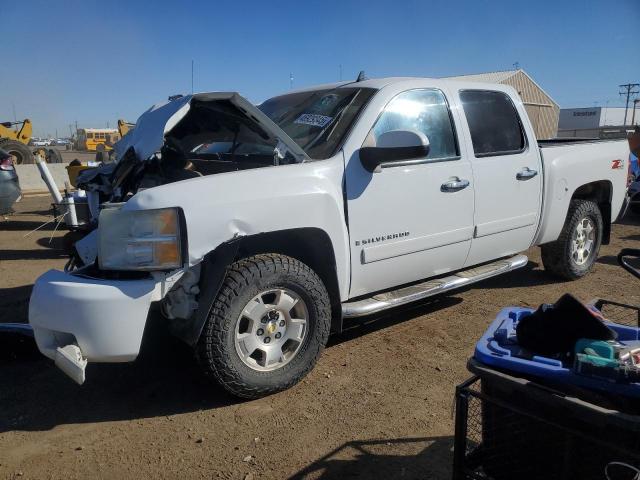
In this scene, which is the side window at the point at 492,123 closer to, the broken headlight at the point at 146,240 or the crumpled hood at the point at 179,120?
the crumpled hood at the point at 179,120

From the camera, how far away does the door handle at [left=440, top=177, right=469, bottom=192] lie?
383 cm

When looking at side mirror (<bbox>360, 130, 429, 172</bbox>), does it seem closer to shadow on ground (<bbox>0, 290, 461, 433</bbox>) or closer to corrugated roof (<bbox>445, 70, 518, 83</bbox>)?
shadow on ground (<bbox>0, 290, 461, 433</bbox>)

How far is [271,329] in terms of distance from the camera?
313 centimetres

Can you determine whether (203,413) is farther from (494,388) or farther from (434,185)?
(434,185)

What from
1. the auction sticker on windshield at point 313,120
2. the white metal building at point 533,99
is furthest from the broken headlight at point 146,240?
the white metal building at point 533,99

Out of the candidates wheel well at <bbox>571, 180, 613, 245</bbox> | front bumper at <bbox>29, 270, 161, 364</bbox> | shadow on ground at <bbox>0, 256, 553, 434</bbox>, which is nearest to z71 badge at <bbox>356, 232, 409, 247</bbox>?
shadow on ground at <bbox>0, 256, 553, 434</bbox>

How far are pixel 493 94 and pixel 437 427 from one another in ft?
10.1

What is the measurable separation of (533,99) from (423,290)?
1548 inches

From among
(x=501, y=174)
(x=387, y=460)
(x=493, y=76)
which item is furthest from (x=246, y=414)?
(x=493, y=76)

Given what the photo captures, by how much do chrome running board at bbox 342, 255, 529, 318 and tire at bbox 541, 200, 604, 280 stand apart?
75 cm

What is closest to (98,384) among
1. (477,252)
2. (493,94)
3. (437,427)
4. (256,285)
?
(256,285)

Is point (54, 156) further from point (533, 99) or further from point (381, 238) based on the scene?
point (533, 99)

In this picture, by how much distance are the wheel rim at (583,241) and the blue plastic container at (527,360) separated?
3.58 m

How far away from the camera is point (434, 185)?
3768 mm
